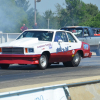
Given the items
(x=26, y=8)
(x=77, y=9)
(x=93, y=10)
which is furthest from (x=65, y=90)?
(x=26, y=8)

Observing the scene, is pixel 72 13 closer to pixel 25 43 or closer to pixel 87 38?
pixel 87 38

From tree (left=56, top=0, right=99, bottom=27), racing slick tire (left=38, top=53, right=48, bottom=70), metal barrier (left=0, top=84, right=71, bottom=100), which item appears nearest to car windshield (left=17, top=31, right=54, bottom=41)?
racing slick tire (left=38, top=53, right=48, bottom=70)

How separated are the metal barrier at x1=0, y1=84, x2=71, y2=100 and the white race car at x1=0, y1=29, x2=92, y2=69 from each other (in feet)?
17.6

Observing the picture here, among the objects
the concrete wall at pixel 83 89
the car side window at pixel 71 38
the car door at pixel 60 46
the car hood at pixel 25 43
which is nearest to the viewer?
the concrete wall at pixel 83 89

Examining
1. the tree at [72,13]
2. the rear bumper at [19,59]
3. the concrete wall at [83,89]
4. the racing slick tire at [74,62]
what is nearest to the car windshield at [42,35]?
the rear bumper at [19,59]

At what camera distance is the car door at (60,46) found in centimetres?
1128

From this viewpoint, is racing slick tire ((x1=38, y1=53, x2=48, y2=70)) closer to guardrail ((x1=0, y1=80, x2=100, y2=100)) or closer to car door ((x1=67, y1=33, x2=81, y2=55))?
car door ((x1=67, y1=33, x2=81, y2=55))

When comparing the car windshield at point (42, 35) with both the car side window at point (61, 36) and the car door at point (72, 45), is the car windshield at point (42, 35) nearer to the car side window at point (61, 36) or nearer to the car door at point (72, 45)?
the car side window at point (61, 36)

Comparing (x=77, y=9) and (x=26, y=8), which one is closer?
(x=77, y=9)

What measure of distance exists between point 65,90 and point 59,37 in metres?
6.88

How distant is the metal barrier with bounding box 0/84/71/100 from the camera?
4.14 metres

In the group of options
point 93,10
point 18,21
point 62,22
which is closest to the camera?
point 18,21

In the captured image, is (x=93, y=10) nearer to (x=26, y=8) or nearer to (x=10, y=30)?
(x=26, y=8)

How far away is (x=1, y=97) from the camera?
4020 millimetres
